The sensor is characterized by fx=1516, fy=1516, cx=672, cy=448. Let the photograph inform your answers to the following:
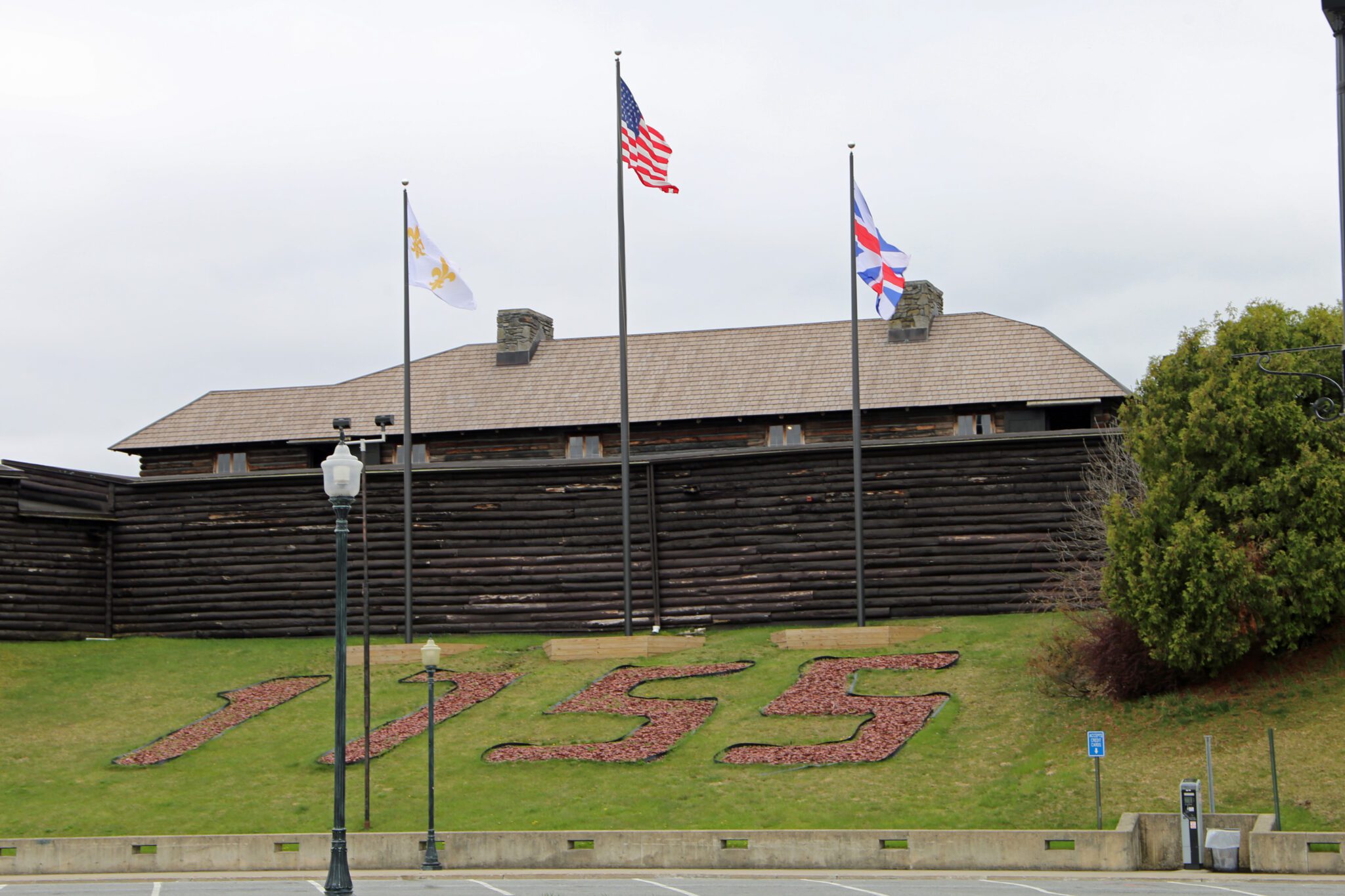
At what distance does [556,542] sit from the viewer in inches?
1626

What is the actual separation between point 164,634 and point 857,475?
20.7 meters

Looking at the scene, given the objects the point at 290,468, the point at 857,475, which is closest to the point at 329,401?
the point at 290,468

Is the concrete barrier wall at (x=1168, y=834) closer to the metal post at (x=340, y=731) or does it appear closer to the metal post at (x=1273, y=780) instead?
the metal post at (x=1273, y=780)

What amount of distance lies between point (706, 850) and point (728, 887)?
2.98 meters

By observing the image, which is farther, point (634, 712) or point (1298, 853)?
point (634, 712)

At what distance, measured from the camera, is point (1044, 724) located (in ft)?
95.0

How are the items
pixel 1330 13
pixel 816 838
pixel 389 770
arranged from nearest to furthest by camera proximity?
pixel 1330 13
pixel 816 838
pixel 389 770

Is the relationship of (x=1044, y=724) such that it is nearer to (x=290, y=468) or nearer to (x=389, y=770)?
(x=389, y=770)

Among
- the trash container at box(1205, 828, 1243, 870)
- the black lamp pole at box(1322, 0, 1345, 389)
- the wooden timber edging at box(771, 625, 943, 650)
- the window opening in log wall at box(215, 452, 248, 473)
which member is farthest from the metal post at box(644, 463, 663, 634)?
the black lamp pole at box(1322, 0, 1345, 389)

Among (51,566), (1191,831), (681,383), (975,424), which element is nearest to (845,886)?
(1191,831)

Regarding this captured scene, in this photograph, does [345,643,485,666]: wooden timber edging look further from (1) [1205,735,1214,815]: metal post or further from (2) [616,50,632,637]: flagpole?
(1) [1205,735,1214,815]: metal post

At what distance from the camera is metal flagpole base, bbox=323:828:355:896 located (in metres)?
16.7

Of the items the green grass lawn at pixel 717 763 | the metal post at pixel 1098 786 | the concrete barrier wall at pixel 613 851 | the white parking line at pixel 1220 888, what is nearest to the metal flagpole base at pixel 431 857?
the concrete barrier wall at pixel 613 851

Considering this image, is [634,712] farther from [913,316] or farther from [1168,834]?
[913,316]
